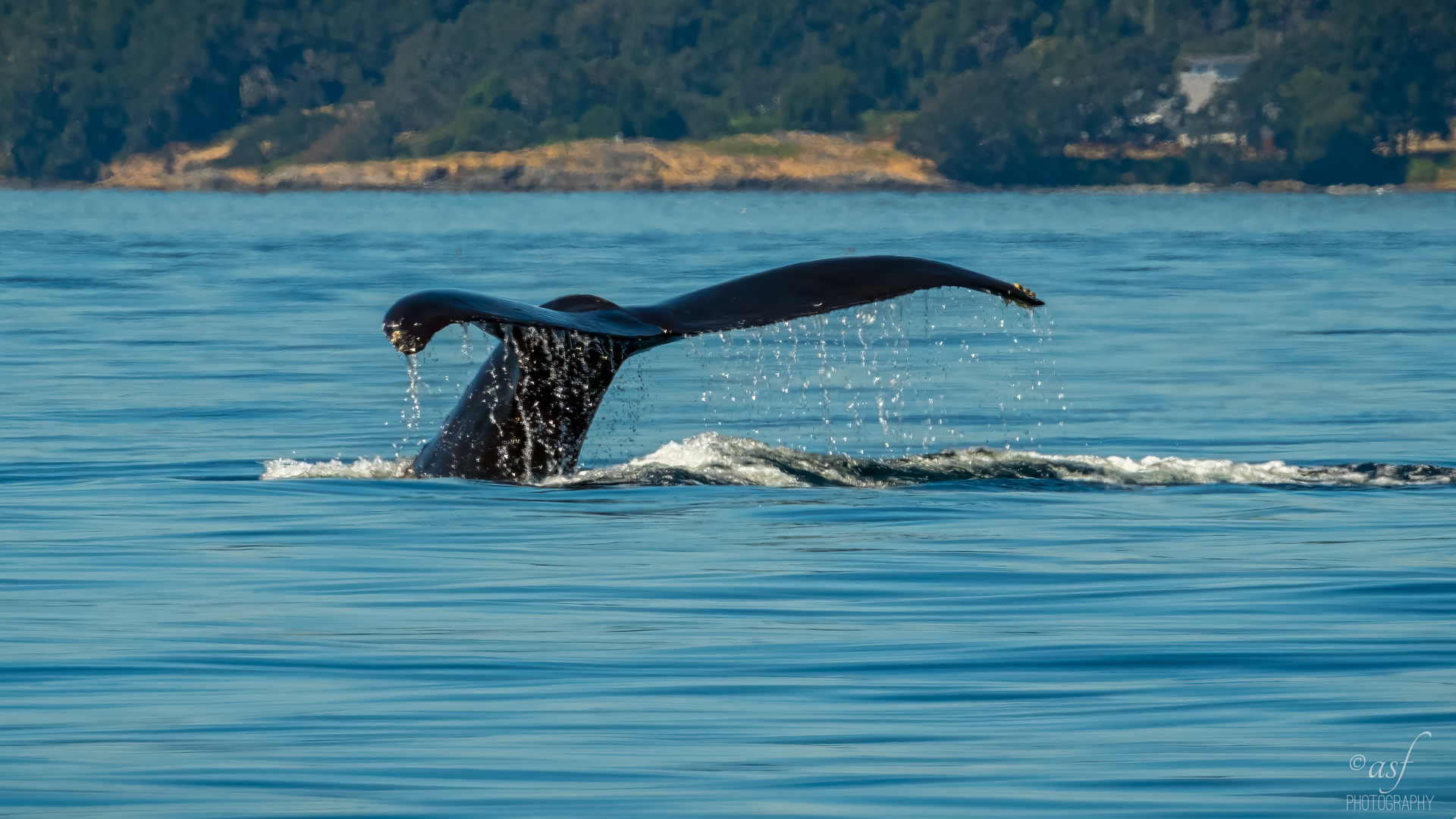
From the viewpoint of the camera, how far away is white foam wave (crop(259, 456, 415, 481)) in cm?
1346

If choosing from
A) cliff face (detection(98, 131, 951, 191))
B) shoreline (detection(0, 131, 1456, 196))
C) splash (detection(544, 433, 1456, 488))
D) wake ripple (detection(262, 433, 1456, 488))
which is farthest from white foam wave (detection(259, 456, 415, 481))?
cliff face (detection(98, 131, 951, 191))

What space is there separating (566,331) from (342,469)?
364 centimetres

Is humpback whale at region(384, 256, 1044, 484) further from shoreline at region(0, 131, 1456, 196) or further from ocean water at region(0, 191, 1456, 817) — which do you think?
shoreline at region(0, 131, 1456, 196)

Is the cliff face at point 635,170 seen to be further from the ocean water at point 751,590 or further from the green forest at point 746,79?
the ocean water at point 751,590

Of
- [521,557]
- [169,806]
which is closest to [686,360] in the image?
[521,557]

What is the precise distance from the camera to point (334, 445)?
1614cm

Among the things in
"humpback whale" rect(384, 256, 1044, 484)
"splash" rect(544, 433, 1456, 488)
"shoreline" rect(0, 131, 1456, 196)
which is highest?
"humpback whale" rect(384, 256, 1044, 484)

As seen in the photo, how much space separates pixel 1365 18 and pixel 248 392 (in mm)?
115740

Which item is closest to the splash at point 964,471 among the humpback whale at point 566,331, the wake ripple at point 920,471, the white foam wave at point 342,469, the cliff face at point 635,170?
the wake ripple at point 920,471

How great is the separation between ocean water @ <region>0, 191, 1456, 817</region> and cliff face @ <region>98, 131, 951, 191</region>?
103 metres

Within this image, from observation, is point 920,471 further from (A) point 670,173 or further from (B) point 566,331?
(A) point 670,173

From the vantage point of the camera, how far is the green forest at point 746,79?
124562mm

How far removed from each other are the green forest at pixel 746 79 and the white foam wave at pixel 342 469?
108354 mm

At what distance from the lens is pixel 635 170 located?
132 m
